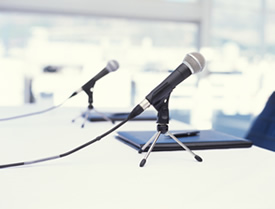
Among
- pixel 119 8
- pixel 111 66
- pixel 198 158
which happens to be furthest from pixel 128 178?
pixel 119 8

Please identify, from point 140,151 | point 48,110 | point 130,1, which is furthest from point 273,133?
point 130,1

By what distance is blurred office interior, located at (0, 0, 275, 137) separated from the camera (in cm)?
494

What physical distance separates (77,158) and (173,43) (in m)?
4.57

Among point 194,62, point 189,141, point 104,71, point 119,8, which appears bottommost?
point 189,141

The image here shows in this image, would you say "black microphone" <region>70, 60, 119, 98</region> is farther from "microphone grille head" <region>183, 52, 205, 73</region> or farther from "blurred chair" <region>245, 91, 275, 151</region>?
"blurred chair" <region>245, 91, 275, 151</region>

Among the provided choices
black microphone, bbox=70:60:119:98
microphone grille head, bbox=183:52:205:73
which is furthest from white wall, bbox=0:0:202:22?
microphone grille head, bbox=183:52:205:73

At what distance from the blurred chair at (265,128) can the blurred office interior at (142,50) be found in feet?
9.42

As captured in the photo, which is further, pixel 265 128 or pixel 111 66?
pixel 265 128

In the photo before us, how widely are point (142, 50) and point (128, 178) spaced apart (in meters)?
4.58

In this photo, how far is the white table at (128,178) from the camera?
0.77 meters

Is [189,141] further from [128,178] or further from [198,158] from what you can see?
[128,178]

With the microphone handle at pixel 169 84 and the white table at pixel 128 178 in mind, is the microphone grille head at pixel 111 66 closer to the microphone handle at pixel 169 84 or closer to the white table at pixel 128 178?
the white table at pixel 128 178

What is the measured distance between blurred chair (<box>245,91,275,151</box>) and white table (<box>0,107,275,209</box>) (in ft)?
2.01

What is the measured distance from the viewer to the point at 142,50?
17.8 feet
